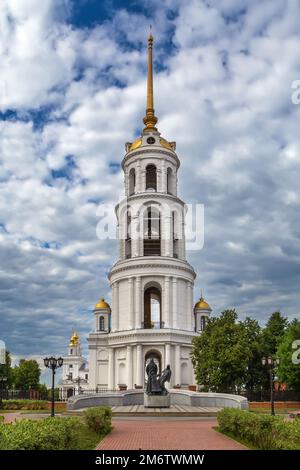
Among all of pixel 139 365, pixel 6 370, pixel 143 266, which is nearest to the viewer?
pixel 139 365

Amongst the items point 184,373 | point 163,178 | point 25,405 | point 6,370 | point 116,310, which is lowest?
point 6,370


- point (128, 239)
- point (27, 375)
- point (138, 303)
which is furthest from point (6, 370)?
point (138, 303)

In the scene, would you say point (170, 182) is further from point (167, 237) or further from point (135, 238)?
point (135, 238)

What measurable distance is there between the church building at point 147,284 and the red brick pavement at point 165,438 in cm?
2775

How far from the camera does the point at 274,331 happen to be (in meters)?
61.2

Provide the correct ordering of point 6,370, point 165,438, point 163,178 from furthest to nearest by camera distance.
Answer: point 6,370, point 163,178, point 165,438

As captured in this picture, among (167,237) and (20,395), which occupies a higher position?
(167,237)

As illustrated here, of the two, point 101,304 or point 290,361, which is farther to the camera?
point 101,304

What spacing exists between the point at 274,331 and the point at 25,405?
31747 mm

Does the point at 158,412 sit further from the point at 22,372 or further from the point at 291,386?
the point at 22,372

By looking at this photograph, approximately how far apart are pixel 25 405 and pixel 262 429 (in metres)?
29.2

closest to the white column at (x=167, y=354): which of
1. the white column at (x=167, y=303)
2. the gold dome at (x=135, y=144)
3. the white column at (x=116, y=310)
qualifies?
the white column at (x=167, y=303)

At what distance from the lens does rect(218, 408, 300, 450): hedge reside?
1439 cm

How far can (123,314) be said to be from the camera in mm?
59156
